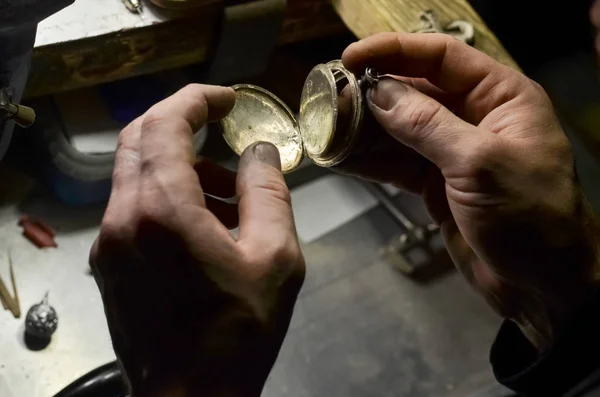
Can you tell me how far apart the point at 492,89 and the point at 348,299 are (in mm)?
740

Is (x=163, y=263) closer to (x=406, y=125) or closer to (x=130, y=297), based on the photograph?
(x=130, y=297)

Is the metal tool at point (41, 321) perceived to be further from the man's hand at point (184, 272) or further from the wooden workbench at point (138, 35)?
the man's hand at point (184, 272)

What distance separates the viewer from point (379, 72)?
81cm

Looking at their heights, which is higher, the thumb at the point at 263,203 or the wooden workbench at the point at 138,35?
the thumb at the point at 263,203

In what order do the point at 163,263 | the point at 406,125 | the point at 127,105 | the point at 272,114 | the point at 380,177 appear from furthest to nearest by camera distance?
the point at 127,105 < the point at 380,177 < the point at 272,114 < the point at 406,125 < the point at 163,263

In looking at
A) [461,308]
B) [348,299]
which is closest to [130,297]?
[348,299]

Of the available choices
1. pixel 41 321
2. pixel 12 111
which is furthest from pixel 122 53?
pixel 41 321

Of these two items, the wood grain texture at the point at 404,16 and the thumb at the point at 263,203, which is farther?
the wood grain texture at the point at 404,16

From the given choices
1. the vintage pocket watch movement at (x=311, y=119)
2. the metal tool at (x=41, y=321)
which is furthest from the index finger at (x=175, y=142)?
the metal tool at (x=41, y=321)

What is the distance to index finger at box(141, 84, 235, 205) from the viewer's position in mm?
613

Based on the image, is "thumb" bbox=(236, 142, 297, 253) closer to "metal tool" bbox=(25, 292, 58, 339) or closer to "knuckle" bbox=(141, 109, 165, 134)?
"knuckle" bbox=(141, 109, 165, 134)

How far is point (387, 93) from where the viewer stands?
750mm

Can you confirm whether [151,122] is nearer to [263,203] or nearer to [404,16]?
[263,203]

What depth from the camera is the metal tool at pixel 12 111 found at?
0.74 m
